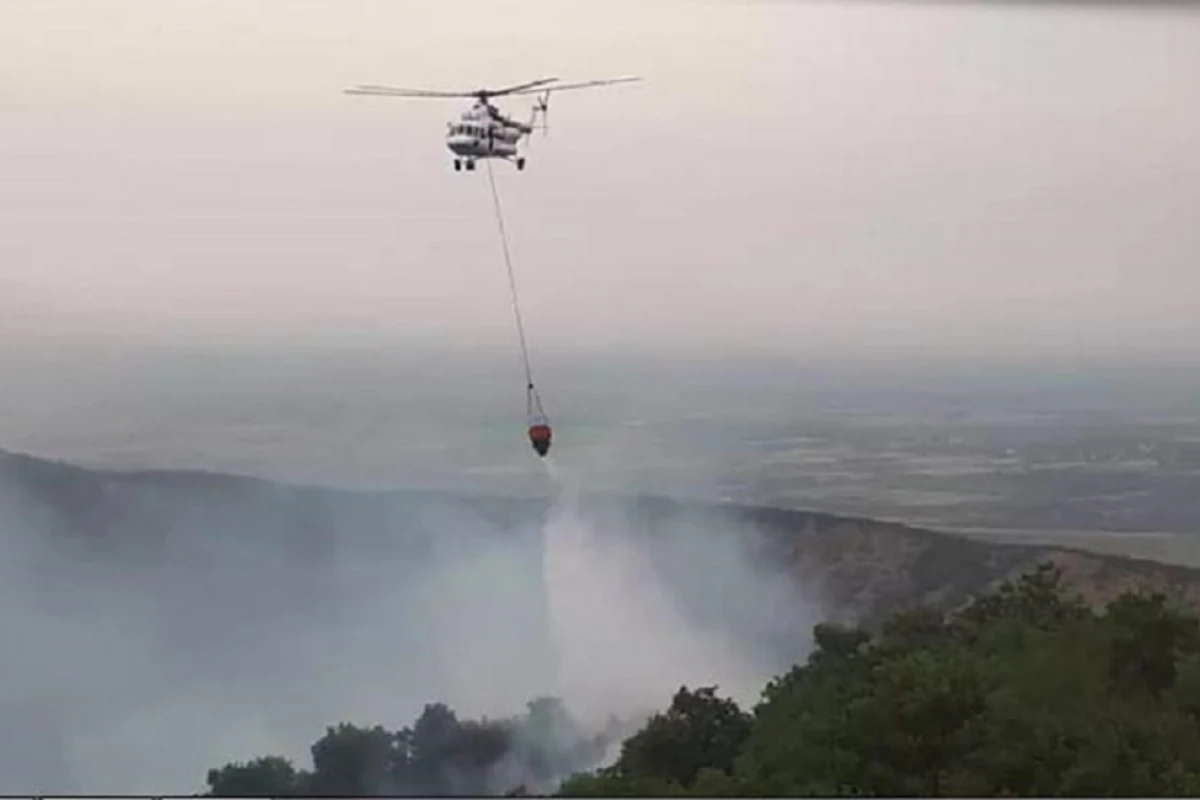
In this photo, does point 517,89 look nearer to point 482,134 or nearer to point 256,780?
point 482,134

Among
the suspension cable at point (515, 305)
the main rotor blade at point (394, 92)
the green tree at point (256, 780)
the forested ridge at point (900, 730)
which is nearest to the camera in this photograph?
the forested ridge at point (900, 730)

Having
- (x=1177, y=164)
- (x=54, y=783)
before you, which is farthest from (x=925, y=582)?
(x=54, y=783)

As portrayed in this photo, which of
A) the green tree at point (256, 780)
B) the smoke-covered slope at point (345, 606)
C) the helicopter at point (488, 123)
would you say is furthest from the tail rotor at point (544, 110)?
the green tree at point (256, 780)

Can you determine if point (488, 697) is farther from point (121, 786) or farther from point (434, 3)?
point (434, 3)

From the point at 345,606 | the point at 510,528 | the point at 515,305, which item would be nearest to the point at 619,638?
the point at 510,528

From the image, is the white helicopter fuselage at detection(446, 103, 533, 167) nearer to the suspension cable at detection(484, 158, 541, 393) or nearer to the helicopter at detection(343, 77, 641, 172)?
the helicopter at detection(343, 77, 641, 172)

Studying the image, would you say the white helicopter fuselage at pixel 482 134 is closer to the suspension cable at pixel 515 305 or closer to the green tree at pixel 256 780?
the suspension cable at pixel 515 305

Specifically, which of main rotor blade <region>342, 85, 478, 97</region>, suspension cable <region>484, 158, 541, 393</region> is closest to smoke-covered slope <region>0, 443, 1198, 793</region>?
suspension cable <region>484, 158, 541, 393</region>
